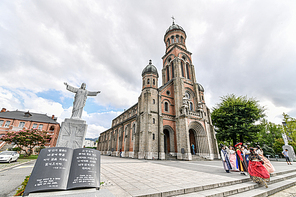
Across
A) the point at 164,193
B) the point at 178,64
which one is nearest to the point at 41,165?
the point at 164,193

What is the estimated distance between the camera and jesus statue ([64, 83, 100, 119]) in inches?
238

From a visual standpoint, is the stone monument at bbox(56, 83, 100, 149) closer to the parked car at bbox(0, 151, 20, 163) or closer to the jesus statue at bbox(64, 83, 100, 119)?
the jesus statue at bbox(64, 83, 100, 119)

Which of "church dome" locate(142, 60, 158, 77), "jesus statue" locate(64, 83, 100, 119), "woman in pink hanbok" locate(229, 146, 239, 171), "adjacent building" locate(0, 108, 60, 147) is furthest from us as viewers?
"adjacent building" locate(0, 108, 60, 147)

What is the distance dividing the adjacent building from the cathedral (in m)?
19.4

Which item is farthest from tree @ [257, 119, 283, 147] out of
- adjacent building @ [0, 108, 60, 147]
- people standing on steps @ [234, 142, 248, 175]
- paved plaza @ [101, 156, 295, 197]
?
adjacent building @ [0, 108, 60, 147]

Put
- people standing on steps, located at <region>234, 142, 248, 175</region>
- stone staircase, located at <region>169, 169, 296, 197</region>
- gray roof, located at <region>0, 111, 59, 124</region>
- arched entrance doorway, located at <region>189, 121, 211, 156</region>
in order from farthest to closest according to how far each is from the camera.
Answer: gray roof, located at <region>0, 111, 59, 124</region> → arched entrance doorway, located at <region>189, 121, 211, 156</region> → people standing on steps, located at <region>234, 142, 248, 175</region> → stone staircase, located at <region>169, 169, 296, 197</region>

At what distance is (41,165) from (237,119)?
87.3 feet

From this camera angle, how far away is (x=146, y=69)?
81.0 feet

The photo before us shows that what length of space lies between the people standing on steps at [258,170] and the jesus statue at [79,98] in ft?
28.3

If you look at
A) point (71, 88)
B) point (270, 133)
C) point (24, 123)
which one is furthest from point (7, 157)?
point (270, 133)

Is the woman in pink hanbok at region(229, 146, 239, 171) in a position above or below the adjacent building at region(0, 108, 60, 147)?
below

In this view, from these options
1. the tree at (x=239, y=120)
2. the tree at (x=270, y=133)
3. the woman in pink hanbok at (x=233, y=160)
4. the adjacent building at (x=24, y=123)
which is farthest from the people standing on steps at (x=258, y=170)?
the adjacent building at (x=24, y=123)

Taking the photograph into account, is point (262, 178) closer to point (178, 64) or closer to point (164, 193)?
point (164, 193)

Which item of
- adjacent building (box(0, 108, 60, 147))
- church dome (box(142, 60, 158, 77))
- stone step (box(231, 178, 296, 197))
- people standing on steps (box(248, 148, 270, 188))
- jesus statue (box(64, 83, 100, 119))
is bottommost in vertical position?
stone step (box(231, 178, 296, 197))
